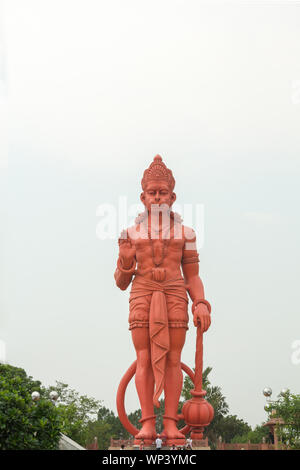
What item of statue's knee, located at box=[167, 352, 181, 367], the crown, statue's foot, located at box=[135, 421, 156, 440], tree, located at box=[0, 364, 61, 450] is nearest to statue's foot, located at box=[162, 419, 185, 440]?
statue's foot, located at box=[135, 421, 156, 440]

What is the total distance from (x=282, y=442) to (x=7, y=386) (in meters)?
9.17

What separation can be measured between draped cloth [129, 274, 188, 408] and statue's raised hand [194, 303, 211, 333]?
312 millimetres

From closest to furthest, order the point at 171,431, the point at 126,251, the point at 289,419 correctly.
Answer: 1. the point at 171,431
2. the point at 126,251
3. the point at 289,419

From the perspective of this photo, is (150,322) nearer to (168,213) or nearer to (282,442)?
(168,213)

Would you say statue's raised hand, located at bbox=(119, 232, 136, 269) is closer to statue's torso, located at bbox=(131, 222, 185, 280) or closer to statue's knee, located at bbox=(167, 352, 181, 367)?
statue's torso, located at bbox=(131, 222, 185, 280)

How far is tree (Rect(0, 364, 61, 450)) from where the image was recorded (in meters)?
7.13

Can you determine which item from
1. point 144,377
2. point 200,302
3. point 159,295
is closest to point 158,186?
point 159,295

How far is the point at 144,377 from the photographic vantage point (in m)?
8.38

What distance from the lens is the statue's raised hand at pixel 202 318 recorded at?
859cm

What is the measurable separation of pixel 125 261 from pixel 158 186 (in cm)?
128

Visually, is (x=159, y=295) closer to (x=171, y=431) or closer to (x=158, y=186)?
(x=158, y=186)
